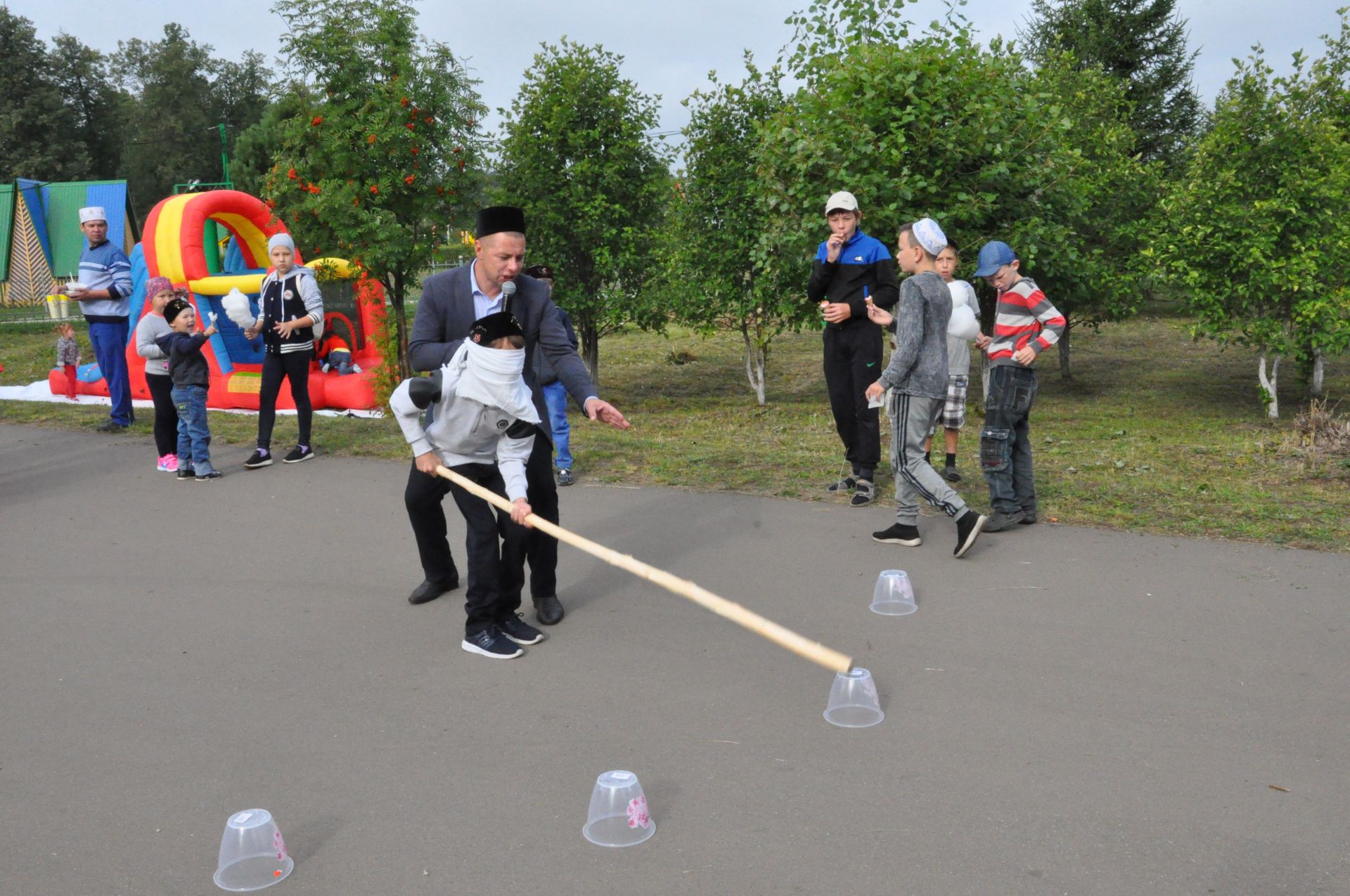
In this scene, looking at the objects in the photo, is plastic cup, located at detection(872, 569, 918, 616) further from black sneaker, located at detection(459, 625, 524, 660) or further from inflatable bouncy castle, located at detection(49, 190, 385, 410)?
inflatable bouncy castle, located at detection(49, 190, 385, 410)

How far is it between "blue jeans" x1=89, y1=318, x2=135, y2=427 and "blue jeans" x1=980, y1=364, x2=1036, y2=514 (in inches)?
348

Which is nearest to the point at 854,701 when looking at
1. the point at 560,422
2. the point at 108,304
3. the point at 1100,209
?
the point at 560,422

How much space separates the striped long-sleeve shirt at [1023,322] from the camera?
6.40 meters

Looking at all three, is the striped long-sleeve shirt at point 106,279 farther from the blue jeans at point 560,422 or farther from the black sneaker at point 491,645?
the black sneaker at point 491,645

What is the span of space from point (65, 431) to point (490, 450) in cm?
825

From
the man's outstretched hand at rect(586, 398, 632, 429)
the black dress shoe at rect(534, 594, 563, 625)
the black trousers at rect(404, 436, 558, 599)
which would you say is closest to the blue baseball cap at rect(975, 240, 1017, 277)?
the man's outstretched hand at rect(586, 398, 632, 429)

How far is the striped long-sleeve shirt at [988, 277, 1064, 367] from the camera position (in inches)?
252

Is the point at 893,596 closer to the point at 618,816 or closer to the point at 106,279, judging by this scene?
the point at 618,816

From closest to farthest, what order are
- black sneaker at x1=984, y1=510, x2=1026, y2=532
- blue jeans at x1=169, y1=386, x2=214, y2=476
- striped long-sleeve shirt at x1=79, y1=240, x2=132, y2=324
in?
black sneaker at x1=984, y1=510, x2=1026, y2=532 < blue jeans at x1=169, y1=386, x2=214, y2=476 < striped long-sleeve shirt at x1=79, y1=240, x2=132, y2=324

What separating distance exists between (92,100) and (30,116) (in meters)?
8.51

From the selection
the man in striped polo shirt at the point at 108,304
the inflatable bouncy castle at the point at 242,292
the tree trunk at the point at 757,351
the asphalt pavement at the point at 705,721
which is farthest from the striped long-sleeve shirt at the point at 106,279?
the tree trunk at the point at 757,351

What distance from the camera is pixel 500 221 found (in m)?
4.91

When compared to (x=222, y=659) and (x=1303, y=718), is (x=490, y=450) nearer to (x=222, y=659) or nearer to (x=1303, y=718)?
(x=222, y=659)

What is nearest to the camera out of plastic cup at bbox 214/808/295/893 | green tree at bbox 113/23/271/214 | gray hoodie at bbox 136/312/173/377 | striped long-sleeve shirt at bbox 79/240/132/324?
plastic cup at bbox 214/808/295/893
